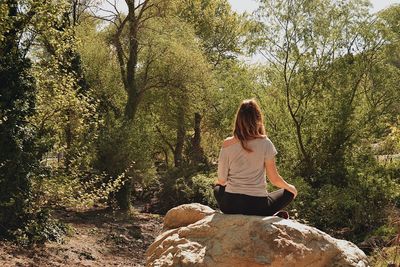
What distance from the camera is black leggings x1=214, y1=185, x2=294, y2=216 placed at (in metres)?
5.08

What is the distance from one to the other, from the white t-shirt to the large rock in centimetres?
31

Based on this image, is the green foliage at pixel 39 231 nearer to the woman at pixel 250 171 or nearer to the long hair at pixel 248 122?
the woman at pixel 250 171

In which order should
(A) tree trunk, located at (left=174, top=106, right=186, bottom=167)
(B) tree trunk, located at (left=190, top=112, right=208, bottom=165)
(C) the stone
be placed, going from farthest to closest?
(B) tree trunk, located at (left=190, top=112, right=208, bottom=165) → (A) tree trunk, located at (left=174, top=106, right=186, bottom=167) → (C) the stone

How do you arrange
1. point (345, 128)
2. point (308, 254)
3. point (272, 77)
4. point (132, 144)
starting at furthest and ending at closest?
point (132, 144)
point (272, 77)
point (345, 128)
point (308, 254)

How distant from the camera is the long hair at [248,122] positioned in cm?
487

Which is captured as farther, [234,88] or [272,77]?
[234,88]

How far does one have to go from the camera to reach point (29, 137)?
39.4ft

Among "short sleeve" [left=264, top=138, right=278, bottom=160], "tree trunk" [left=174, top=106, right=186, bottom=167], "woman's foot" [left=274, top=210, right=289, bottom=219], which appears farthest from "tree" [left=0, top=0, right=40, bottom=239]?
"tree trunk" [left=174, top=106, right=186, bottom=167]

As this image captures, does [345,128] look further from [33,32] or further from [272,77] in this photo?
[33,32]

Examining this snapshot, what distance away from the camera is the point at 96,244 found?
13.9 meters

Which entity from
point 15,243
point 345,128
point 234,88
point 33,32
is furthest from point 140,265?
point 234,88

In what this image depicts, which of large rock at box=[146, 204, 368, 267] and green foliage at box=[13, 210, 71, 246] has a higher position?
large rock at box=[146, 204, 368, 267]

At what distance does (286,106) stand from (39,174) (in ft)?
28.1

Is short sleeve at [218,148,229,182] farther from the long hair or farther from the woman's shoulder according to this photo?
the long hair
